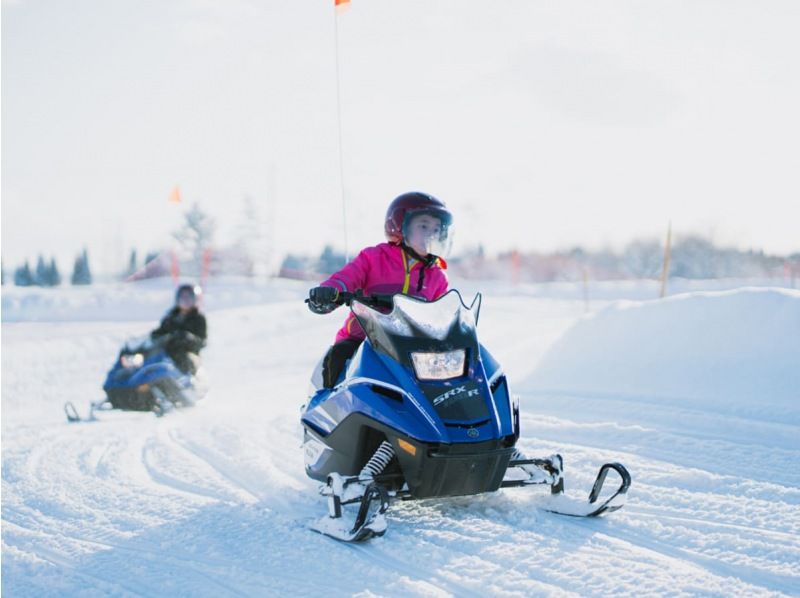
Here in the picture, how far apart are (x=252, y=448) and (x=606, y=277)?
32960 millimetres

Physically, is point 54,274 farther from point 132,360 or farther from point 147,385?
point 147,385

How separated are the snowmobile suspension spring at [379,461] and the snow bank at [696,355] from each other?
11.2ft

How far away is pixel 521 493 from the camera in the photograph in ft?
13.3

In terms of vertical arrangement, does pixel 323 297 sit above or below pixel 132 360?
above

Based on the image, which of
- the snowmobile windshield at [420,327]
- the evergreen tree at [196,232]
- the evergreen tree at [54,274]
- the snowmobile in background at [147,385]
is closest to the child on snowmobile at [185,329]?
the snowmobile in background at [147,385]

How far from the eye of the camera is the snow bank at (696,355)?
20.9 feet

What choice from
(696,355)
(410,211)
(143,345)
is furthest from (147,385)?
(696,355)

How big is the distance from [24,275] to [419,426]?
62.9 meters

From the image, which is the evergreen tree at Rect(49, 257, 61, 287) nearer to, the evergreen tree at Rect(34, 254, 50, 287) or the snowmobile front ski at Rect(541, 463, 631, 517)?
the evergreen tree at Rect(34, 254, 50, 287)

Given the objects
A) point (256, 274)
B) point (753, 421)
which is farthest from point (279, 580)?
point (256, 274)

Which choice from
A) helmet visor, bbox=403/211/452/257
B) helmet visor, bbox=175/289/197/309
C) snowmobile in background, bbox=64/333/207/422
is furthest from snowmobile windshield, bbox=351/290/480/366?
helmet visor, bbox=175/289/197/309

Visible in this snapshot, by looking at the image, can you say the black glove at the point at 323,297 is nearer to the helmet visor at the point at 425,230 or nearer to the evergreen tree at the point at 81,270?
the helmet visor at the point at 425,230

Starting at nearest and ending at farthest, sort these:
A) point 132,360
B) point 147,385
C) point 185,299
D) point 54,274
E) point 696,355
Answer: point 696,355 < point 147,385 < point 132,360 < point 185,299 < point 54,274

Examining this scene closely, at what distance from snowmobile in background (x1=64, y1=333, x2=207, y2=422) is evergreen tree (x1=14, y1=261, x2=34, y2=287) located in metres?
55.2
